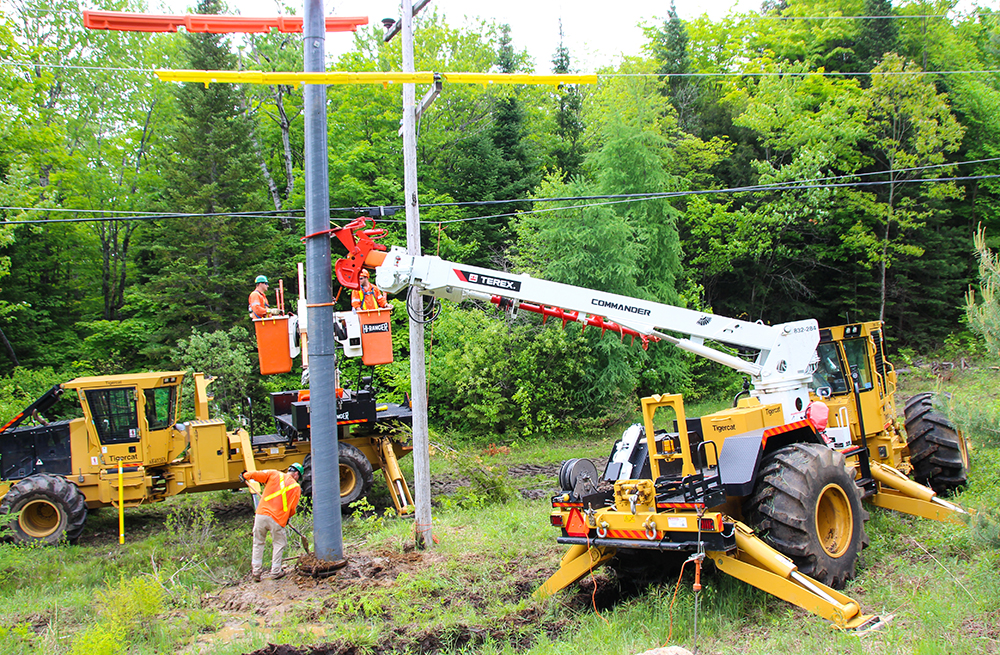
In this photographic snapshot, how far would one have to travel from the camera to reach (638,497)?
6.59m

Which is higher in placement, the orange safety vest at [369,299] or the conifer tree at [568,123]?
the conifer tree at [568,123]

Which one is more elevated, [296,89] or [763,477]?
[296,89]

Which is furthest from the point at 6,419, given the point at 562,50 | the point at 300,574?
the point at 562,50

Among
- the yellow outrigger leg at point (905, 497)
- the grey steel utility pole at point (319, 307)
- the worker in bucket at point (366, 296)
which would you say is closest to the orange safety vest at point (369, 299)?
the worker in bucket at point (366, 296)

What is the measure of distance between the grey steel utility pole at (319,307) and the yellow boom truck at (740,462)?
18.3 inches

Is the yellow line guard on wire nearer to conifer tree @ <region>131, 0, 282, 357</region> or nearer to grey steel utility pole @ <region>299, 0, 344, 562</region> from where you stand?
grey steel utility pole @ <region>299, 0, 344, 562</region>

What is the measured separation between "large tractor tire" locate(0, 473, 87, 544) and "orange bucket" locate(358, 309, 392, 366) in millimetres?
5881

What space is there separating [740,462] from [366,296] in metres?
4.89

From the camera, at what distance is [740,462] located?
267 inches

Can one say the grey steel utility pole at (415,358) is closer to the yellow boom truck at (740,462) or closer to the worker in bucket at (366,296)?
the worker in bucket at (366,296)

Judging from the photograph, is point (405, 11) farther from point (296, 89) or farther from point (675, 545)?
point (296, 89)

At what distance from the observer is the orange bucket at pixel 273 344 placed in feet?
30.0

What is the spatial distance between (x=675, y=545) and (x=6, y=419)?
56.3 feet

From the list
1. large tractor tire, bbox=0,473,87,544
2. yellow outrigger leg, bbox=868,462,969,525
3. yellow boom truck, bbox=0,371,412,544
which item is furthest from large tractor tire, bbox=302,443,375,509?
yellow outrigger leg, bbox=868,462,969,525
